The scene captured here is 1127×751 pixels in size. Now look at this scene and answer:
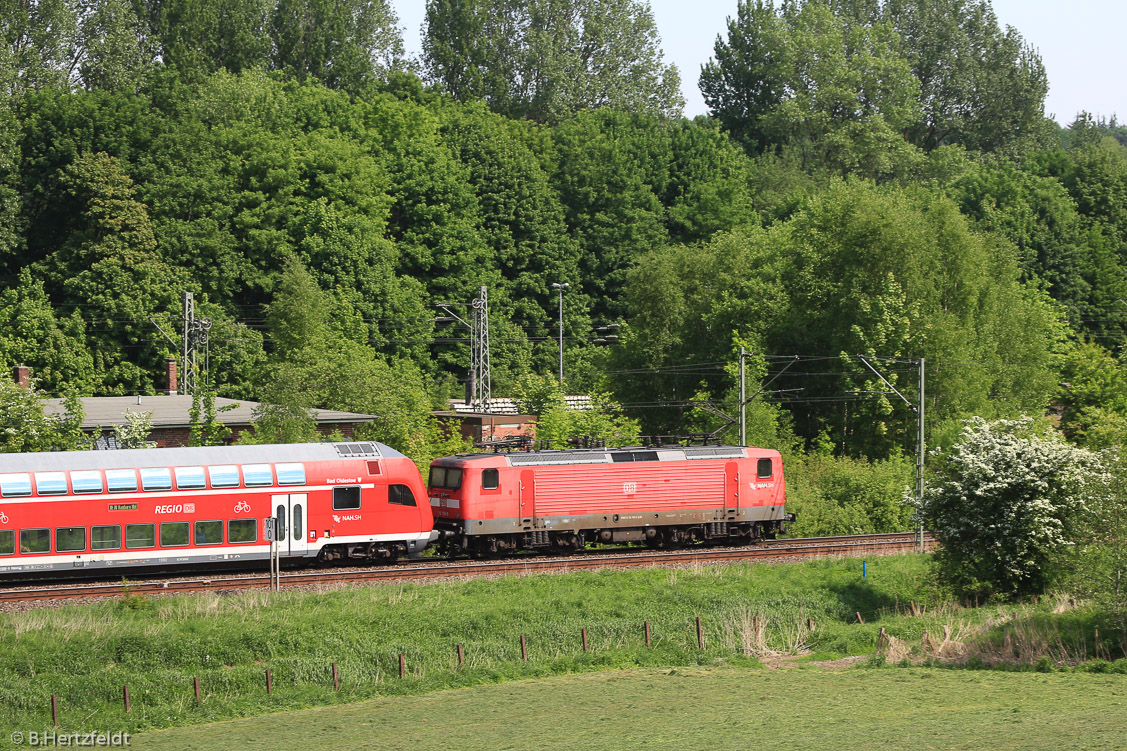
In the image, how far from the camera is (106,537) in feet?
109

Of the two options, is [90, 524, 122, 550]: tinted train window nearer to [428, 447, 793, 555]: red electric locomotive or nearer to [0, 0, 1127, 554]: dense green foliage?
[428, 447, 793, 555]: red electric locomotive

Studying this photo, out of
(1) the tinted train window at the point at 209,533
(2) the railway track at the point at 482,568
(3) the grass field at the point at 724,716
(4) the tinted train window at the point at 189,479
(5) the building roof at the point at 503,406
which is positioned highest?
(5) the building roof at the point at 503,406

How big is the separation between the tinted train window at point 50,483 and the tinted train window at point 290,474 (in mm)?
5632

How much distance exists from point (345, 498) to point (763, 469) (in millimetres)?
14712

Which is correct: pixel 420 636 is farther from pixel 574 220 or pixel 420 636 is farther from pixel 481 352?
pixel 574 220

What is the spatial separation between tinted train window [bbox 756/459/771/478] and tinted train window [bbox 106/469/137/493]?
66.3 ft

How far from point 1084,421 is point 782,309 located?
798 inches

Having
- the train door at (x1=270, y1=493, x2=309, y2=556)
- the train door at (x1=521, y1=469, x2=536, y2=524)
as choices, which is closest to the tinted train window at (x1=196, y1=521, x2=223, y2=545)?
the train door at (x1=270, y1=493, x2=309, y2=556)

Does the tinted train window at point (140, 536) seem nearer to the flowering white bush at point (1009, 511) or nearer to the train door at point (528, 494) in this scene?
the train door at point (528, 494)

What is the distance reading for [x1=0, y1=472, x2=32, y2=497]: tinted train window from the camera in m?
32.2

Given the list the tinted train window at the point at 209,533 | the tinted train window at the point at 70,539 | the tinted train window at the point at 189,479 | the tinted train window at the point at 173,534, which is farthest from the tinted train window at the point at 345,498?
the tinted train window at the point at 70,539

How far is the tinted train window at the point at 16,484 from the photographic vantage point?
32219 millimetres

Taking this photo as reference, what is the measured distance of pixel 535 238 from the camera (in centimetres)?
9538

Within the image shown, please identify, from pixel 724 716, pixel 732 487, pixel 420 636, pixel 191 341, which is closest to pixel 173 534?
pixel 420 636
